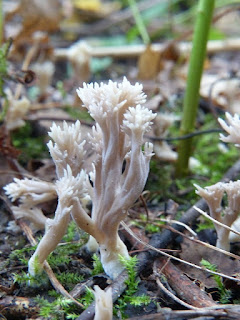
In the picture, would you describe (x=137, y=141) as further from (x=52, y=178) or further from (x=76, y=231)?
(x=52, y=178)

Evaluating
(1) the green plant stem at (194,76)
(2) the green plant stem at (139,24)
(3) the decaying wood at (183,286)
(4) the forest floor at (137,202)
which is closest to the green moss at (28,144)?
(4) the forest floor at (137,202)

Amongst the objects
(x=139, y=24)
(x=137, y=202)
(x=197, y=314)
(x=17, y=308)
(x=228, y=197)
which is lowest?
(x=17, y=308)

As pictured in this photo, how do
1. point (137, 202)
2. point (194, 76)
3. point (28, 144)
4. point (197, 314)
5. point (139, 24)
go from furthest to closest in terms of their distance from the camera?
point (139, 24) < point (28, 144) < point (194, 76) < point (137, 202) < point (197, 314)

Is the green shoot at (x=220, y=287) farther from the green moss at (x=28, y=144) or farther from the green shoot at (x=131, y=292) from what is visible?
the green moss at (x=28, y=144)

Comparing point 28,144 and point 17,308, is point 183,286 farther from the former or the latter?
point 28,144

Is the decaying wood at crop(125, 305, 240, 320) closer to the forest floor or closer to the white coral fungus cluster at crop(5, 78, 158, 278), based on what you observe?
the forest floor

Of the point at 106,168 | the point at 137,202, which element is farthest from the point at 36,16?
the point at 106,168

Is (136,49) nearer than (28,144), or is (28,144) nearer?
(28,144)

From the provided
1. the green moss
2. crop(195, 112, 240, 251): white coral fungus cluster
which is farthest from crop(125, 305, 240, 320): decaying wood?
the green moss
